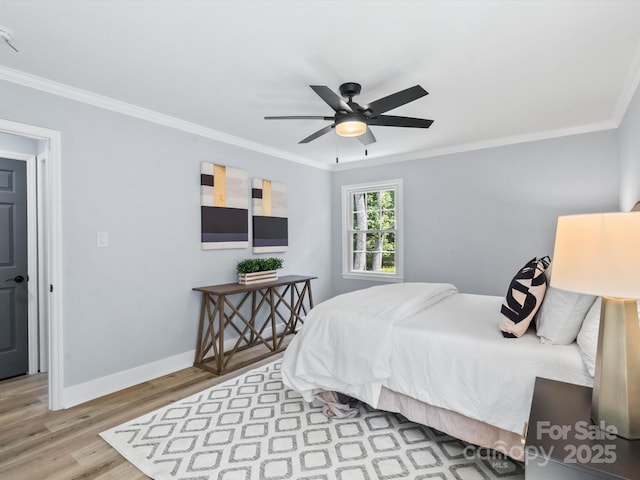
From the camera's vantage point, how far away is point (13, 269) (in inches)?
126

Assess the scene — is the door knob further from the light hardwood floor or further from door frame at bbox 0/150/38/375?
the light hardwood floor

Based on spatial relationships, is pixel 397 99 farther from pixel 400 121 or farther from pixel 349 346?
pixel 349 346

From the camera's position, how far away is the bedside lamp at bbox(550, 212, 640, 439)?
993 millimetres

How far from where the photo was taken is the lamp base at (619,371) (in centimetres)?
107

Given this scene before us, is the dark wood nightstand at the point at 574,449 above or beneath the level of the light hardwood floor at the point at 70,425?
above

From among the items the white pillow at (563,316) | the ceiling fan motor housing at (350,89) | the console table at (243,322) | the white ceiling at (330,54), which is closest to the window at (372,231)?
the console table at (243,322)

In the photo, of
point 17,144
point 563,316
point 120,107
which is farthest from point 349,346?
point 17,144

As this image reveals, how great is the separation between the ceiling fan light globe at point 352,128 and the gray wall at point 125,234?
1772mm

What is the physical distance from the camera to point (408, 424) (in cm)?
230

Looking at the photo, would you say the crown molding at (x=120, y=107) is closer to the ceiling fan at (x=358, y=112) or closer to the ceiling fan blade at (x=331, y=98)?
the ceiling fan at (x=358, y=112)

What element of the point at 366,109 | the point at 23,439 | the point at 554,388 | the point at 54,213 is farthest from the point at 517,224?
the point at 23,439

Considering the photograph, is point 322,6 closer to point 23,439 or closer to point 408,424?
point 408,424

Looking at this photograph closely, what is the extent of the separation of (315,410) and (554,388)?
1.60 metres

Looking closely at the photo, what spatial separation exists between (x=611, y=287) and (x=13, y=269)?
4364 mm
